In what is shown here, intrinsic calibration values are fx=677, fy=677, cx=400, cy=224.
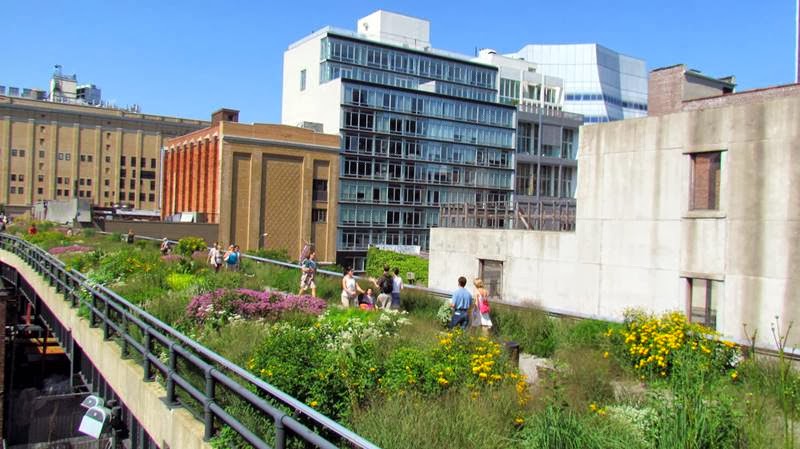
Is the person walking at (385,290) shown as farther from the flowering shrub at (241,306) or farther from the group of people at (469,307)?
the flowering shrub at (241,306)

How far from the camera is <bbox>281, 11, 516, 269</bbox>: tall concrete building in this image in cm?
8025

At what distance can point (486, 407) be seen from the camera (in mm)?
6438

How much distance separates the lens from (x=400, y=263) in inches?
2510

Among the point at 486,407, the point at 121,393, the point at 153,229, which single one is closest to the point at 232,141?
the point at 153,229

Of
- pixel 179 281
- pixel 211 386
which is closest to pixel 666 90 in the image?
pixel 179 281

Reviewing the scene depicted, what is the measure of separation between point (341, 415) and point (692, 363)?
15.0 feet

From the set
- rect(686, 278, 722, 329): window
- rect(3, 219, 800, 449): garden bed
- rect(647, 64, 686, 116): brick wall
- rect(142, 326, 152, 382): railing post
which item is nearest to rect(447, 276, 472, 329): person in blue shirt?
rect(3, 219, 800, 449): garden bed

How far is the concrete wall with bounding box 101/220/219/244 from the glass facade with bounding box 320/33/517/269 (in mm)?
18294

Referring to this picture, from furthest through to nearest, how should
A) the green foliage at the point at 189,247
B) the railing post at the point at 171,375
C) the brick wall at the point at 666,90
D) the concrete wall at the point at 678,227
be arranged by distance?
the green foliage at the point at 189,247 < the brick wall at the point at 666,90 < the concrete wall at the point at 678,227 < the railing post at the point at 171,375

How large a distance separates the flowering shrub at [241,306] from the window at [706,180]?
1106 cm

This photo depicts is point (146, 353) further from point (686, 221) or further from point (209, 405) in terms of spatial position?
point (686, 221)

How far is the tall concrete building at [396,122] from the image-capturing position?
3159 inches

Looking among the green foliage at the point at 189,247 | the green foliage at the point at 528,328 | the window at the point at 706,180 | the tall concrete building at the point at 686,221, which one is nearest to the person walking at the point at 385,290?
the green foliage at the point at 528,328

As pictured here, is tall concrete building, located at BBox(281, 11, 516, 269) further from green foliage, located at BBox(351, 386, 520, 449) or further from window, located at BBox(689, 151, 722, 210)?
A: green foliage, located at BBox(351, 386, 520, 449)
